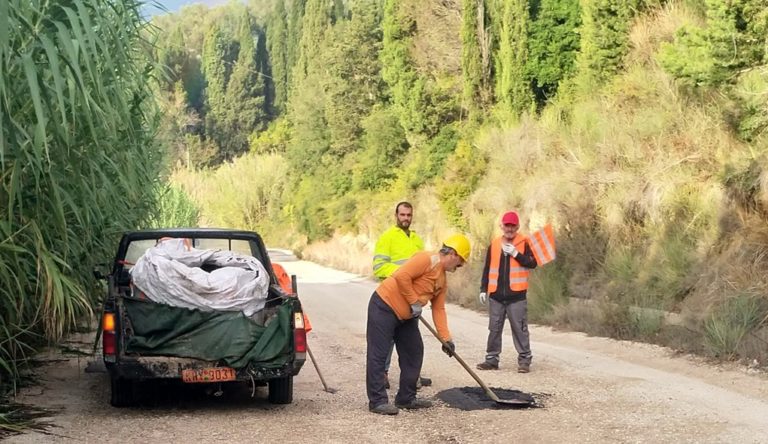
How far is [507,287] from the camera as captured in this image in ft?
39.4

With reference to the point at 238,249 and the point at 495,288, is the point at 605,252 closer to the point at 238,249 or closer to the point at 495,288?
the point at 495,288

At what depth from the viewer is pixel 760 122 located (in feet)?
53.8

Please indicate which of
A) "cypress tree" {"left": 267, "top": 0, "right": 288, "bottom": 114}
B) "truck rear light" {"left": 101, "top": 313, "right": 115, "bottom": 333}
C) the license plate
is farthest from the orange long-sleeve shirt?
"cypress tree" {"left": 267, "top": 0, "right": 288, "bottom": 114}

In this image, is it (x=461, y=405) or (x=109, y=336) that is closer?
(x=109, y=336)

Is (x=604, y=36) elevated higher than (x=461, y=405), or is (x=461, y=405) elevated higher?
(x=604, y=36)

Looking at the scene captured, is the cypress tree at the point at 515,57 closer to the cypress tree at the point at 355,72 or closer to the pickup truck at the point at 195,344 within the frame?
the cypress tree at the point at 355,72

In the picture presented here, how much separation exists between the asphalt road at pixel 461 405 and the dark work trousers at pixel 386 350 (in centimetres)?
24

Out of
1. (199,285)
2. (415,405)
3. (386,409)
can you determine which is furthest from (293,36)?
(386,409)

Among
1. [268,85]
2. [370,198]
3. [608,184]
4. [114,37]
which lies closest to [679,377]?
[114,37]

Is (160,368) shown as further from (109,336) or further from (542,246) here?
(542,246)

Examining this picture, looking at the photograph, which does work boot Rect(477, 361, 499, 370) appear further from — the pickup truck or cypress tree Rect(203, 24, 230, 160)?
cypress tree Rect(203, 24, 230, 160)

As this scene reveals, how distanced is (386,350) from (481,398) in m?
1.10

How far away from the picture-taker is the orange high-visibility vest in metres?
→ 12.0

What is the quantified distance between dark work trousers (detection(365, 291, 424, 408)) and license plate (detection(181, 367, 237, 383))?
4.07 feet
